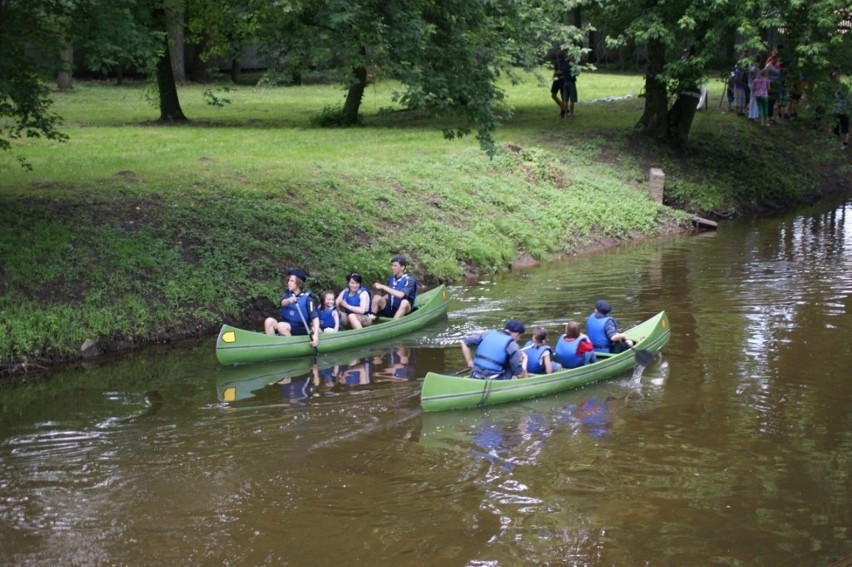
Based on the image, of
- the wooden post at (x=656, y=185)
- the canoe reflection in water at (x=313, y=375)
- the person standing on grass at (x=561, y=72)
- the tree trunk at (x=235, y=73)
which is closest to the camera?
the canoe reflection in water at (x=313, y=375)

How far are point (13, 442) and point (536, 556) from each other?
622cm

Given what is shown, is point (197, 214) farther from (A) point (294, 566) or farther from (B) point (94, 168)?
(A) point (294, 566)

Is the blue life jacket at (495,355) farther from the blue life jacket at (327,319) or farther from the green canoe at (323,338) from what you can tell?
the blue life jacket at (327,319)

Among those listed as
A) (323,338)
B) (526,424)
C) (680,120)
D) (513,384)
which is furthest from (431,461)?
(680,120)

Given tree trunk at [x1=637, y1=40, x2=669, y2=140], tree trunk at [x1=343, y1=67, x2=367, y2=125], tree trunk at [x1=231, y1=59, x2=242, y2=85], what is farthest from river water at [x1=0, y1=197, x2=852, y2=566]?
tree trunk at [x1=231, y1=59, x2=242, y2=85]

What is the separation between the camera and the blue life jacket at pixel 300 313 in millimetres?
15234

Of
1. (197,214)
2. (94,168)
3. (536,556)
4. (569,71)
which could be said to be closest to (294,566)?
(536,556)

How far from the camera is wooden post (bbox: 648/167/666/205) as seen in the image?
26.0m

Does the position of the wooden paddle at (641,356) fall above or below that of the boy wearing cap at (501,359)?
below

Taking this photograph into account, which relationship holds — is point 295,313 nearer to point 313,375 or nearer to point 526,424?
point 313,375

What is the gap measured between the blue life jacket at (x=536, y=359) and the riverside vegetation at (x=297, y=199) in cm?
498

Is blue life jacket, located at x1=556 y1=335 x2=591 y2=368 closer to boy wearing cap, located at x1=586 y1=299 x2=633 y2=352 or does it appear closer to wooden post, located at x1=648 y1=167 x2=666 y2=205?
boy wearing cap, located at x1=586 y1=299 x2=633 y2=352

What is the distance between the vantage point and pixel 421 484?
9883 mm

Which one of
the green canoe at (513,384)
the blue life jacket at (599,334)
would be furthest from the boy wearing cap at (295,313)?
the blue life jacket at (599,334)
